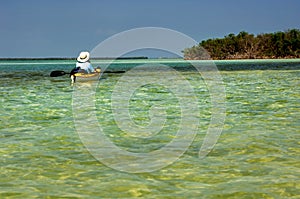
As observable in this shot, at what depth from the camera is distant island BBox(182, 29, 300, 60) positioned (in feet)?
454

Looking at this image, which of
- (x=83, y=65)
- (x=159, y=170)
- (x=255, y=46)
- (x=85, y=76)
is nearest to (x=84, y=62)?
(x=83, y=65)

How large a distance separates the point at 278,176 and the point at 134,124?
4898 millimetres

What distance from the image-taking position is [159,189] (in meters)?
5.46

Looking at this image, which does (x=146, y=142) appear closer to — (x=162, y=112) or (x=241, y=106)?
(x=162, y=112)

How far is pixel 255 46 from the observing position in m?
146

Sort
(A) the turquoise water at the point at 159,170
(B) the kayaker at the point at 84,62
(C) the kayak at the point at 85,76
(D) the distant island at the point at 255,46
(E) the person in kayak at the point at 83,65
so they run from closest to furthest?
(A) the turquoise water at the point at 159,170 < (B) the kayaker at the point at 84,62 < (E) the person in kayak at the point at 83,65 < (C) the kayak at the point at 85,76 < (D) the distant island at the point at 255,46

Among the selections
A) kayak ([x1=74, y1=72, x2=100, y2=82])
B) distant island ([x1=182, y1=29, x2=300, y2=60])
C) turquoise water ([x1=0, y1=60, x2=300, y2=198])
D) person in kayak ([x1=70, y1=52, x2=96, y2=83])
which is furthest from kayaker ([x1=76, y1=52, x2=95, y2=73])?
distant island ([x1=182, y1=29, x2=300, y2=60])

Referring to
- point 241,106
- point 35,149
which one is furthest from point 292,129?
point 35,149

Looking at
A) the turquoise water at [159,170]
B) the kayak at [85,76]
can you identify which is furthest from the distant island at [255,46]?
the turquoise water at [159,170]

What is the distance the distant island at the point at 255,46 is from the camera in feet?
454

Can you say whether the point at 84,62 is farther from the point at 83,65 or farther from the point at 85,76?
the point at 85,76

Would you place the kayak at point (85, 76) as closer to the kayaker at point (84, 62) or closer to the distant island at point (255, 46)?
the kayaker at point (84, 62)

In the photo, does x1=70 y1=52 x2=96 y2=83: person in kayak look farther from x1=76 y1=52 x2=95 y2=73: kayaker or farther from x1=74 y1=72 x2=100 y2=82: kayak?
x1=74 y1=72 x2=100 y2=82: kayak

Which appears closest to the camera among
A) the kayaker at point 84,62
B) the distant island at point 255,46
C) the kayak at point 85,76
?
the kayaker at point 84,62
